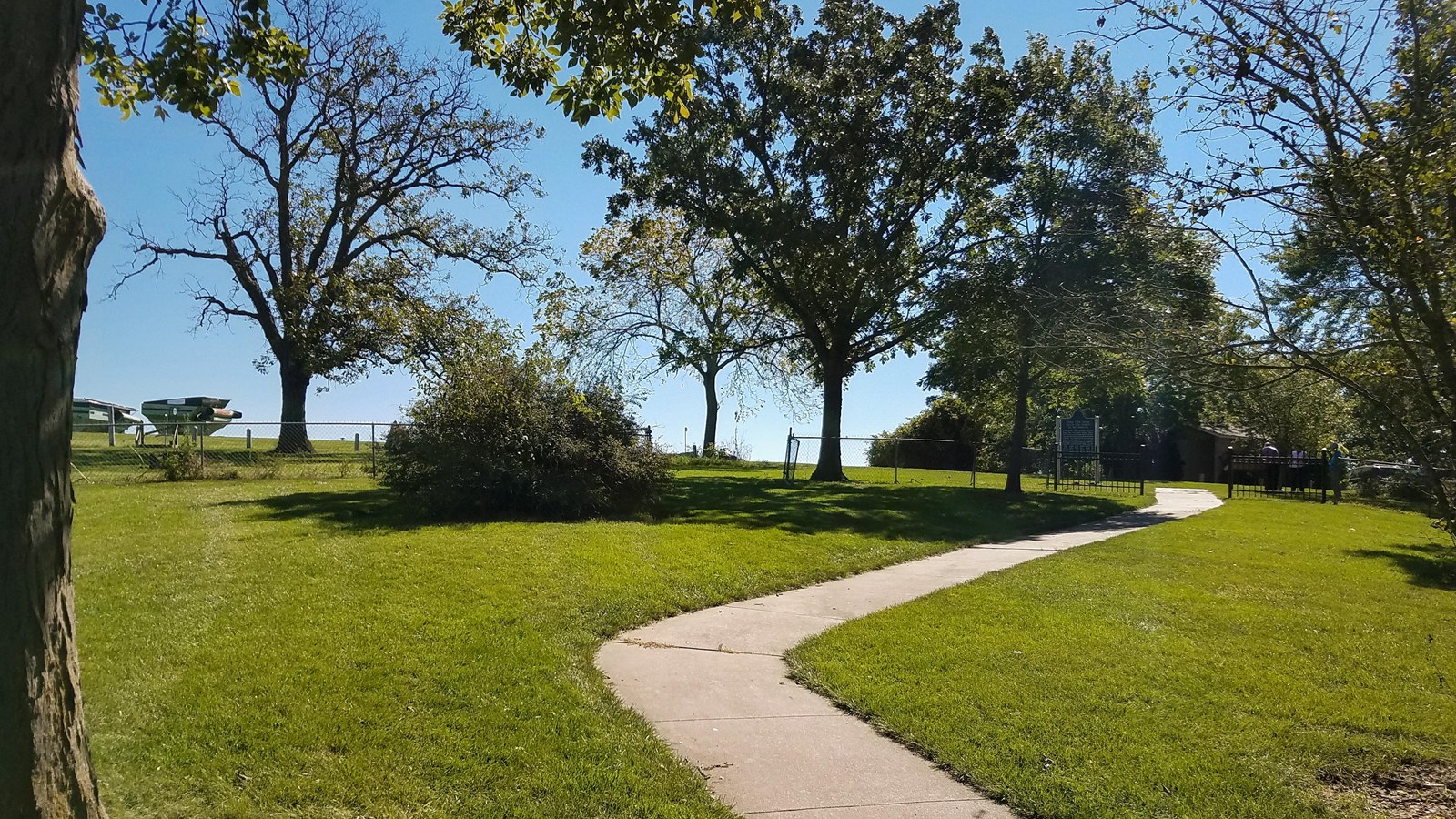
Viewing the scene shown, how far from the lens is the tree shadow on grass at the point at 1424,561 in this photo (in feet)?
36.4

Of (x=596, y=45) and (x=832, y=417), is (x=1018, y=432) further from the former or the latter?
(x=596, y=45)

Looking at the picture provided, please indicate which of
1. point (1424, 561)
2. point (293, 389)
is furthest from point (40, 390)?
point (293, 389)

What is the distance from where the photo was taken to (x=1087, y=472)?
26.0 m

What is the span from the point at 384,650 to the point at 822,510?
1064 cm

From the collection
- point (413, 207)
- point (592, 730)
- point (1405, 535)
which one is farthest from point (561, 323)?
point (592, 730)

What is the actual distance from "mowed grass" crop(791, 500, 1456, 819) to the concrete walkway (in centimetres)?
24

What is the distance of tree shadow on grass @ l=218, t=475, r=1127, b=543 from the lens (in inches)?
511

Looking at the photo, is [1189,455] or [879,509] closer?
[879,509]

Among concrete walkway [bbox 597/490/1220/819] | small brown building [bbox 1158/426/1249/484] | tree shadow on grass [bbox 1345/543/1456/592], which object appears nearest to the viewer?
concrete walkway [bbox 597/490/1220/819]

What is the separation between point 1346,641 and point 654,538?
23.7 feet

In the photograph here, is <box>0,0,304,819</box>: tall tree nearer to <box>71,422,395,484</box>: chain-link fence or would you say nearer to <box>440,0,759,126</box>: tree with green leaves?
<box>440,0,759,126</box>: tree with green leaves

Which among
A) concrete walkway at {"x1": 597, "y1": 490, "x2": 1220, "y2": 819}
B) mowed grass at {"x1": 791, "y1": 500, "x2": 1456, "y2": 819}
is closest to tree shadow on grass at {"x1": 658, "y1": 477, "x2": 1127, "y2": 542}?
mowed grass at {"x1": 791, "y1": 500, "x2": 1456, "y2": 819}

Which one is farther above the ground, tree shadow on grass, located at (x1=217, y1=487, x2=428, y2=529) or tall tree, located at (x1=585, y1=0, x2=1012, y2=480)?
tall tree, located at (x1=585, y1=0, x2=1012, y2=480)

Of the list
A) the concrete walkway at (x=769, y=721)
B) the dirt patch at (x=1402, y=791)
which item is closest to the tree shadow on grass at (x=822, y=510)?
the concrete walkway at (x=769, y=721)
